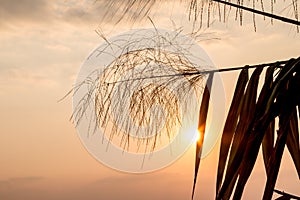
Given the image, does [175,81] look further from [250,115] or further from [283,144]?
[283,144]

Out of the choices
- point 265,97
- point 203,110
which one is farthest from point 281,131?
point 203,110

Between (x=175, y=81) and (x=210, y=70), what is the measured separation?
0.14 m

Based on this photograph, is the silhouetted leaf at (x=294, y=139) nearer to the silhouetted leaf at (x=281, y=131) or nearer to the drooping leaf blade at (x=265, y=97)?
the drooping leaf blade at (x=265, y=97)

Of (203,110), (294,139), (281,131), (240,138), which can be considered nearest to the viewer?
(281,131)

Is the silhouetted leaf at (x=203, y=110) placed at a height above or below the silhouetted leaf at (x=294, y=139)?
above

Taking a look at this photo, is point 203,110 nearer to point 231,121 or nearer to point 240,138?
point 231,121

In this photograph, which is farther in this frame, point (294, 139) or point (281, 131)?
point (294, 139)

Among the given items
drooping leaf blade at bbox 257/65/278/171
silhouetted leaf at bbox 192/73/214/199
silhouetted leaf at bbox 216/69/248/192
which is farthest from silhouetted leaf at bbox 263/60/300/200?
silhouetted leaf at bbox 192/73/214/199

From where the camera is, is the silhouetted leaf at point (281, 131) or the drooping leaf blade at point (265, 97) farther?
the drooping leaf blade at point (265, 97)

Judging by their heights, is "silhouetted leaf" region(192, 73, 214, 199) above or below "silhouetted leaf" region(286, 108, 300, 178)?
above

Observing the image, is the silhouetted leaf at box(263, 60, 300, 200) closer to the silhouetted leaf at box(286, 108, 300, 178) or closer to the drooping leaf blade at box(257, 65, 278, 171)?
the drooping leaf blade at box(257, 65, 278, 171)

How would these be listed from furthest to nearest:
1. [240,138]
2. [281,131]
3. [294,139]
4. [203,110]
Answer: [203,110]
[294,139]
[240,138]
[281,131]

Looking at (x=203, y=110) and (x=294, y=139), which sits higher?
(x=203, y=110)

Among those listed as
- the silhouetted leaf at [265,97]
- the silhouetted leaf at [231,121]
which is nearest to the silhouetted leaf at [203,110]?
the silhouetted leaf at [231,121]
